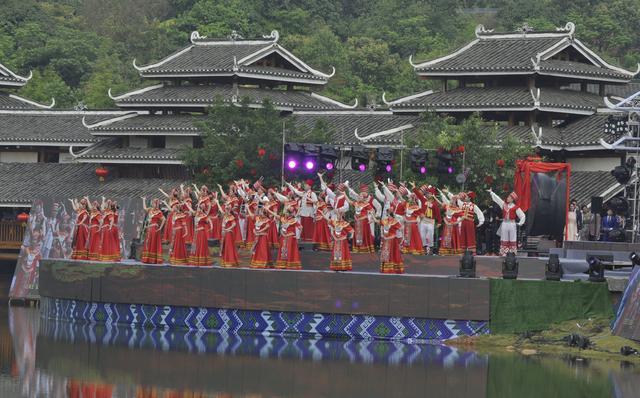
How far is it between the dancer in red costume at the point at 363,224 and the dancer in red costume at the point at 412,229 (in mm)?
781

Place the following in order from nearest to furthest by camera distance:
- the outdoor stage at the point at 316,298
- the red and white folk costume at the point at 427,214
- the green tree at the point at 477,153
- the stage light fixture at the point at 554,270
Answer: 1. the stage light fixture at the point at 554,270
2. the outdoor stage at the point at 316,298
3. the red and white folk costume at the point at 427,214
4. the green tree at the point at 477,153

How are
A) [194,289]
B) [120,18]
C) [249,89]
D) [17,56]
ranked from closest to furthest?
[194,289], [249,89], [17,56], [120,18]

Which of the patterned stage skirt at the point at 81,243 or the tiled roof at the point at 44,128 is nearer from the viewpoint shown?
the patterned stage skirt at the point at 81,243

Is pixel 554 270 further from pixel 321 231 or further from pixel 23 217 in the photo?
pixel 23 217

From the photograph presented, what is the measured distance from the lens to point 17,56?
79500 millimetres

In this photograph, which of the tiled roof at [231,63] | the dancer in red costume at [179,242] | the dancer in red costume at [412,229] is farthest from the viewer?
the tiled roof at [231,63]

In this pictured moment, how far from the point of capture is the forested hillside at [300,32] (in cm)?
7625

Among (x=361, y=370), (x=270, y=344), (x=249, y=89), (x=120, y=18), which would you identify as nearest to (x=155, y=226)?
(x=270, y=344)

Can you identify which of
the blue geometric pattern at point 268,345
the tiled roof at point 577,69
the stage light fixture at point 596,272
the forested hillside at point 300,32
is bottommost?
the blue geometric pattern at point 268,345

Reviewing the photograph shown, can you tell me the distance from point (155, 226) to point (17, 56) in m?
44.2

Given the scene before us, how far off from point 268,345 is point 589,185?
17.2 metres

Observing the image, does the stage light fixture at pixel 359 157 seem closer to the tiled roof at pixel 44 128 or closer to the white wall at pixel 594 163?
the white wall at pixel 594 163

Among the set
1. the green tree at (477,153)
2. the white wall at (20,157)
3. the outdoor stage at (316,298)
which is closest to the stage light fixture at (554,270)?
the outdoor stage at (316,298)

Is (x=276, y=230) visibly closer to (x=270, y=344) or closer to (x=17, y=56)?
(x=270, y=344)
